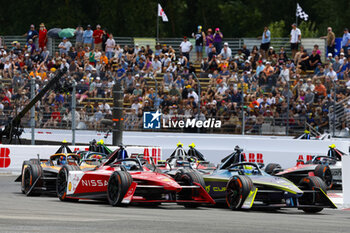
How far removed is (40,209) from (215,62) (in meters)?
17.1

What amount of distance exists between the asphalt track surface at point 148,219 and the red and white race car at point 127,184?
7.9 inches

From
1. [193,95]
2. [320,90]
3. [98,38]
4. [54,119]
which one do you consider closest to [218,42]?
[98,38]

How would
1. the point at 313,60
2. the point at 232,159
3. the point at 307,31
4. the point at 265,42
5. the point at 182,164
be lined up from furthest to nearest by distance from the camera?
1. the point at 307,31
2. the point at 265,42
3. the point at 313,60
4. the point at 182,164
5. the point at 232,159

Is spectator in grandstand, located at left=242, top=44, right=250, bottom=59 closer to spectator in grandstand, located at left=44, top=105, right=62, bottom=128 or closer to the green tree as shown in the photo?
spectator in grandstand, located at left=44, top=105, right=62, bottom=128

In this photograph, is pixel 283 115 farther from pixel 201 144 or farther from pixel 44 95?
pixel 44 95

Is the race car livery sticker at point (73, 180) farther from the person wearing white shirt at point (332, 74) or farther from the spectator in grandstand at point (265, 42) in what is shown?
the spectator in grandstand at point (265, 42)

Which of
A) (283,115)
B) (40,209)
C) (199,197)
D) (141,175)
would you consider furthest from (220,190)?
(283,115)

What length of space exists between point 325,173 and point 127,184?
6780 mm

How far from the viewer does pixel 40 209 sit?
43.9ft

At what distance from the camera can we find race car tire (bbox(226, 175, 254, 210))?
13.7m

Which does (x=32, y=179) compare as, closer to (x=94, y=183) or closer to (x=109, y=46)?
(x=94, y=183)

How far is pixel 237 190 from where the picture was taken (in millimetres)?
13961

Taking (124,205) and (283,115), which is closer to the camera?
(124,205)

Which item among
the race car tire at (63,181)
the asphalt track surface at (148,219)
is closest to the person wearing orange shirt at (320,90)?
the asphalt track surface at (148,219)
